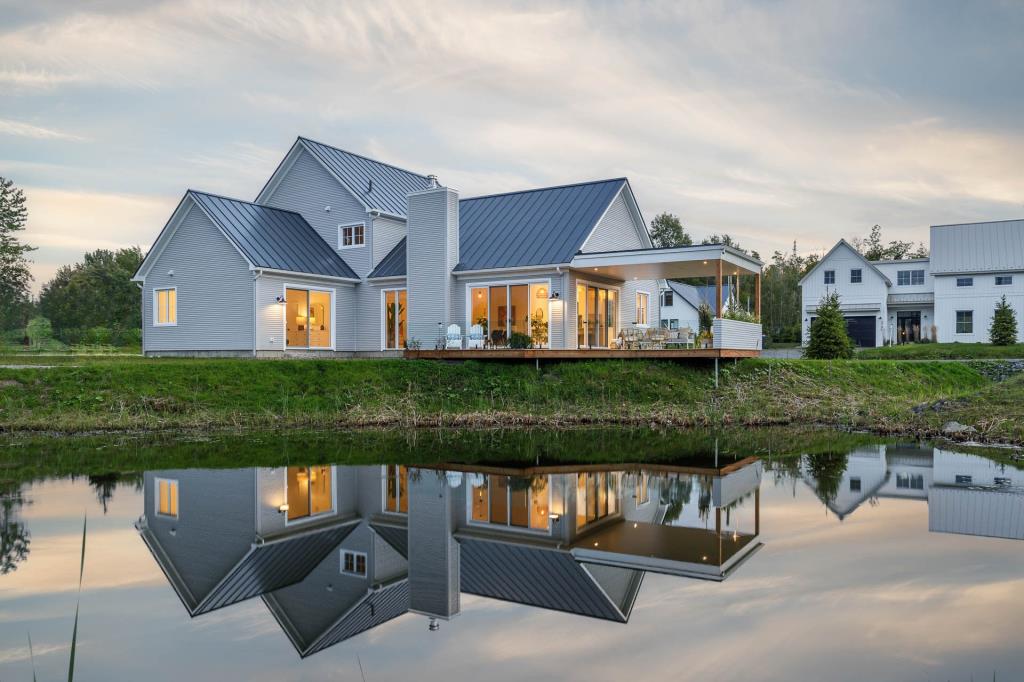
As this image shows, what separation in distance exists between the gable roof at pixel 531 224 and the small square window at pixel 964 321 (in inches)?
1018

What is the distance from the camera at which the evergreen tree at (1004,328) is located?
36.5 m

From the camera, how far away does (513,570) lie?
632cm

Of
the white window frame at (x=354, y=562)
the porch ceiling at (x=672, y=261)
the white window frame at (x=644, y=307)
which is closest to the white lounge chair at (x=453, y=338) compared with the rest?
the porch ceiling at (x=672, y=261)

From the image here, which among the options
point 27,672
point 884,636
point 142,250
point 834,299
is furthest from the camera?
point 142,250

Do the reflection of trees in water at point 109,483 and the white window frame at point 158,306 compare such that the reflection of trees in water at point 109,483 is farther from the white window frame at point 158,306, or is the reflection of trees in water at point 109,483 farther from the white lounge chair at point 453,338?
the white window frame at point 158,306

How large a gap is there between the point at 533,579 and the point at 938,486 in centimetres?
661

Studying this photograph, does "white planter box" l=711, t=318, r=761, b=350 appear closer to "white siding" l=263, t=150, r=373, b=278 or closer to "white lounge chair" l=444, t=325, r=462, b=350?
"white lounge chair" l=444, t=325, r=462, b=350

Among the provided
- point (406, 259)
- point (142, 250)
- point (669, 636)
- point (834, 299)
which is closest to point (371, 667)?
point (669, 636)

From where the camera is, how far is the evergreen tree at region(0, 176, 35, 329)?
4697 centimetres

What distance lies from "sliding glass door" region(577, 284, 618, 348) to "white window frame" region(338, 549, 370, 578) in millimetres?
16200

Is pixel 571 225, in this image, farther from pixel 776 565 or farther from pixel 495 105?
pixel 776 565

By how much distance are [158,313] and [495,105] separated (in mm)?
13797

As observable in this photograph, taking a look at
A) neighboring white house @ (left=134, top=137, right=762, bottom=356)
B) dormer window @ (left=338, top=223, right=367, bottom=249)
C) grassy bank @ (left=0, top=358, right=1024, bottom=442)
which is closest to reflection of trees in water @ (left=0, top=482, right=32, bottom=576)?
grassy bank @ (left=0, top=358, right=1024, bottom=442)

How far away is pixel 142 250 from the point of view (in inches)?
2761
